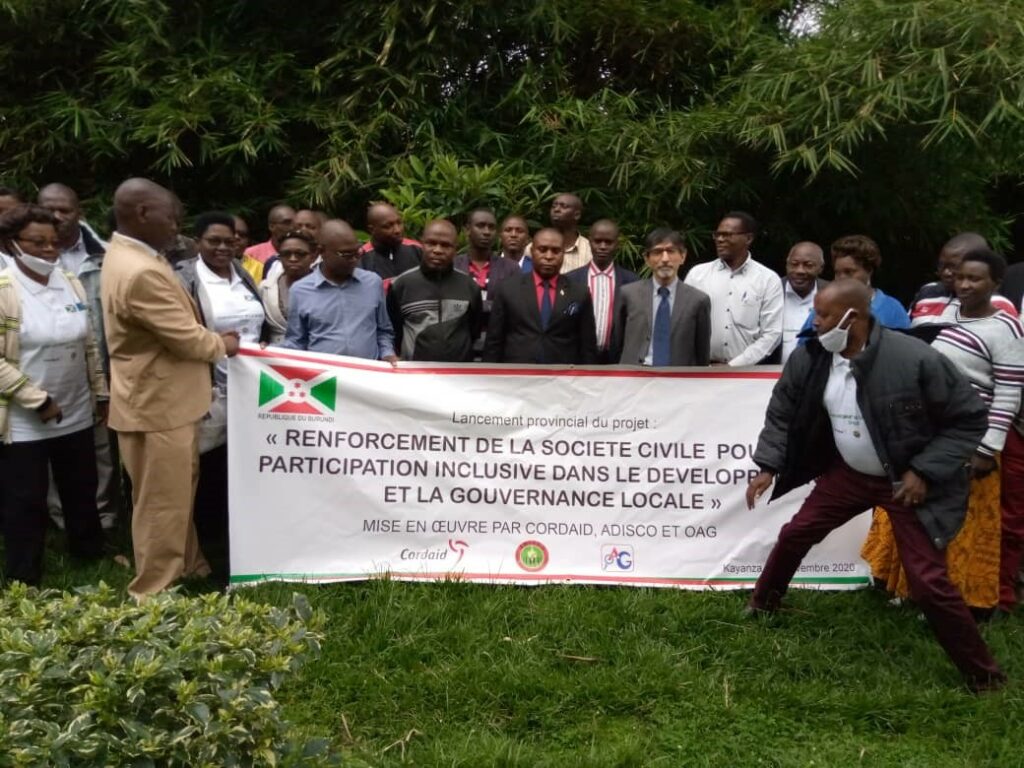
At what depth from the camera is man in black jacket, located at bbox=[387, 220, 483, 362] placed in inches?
220

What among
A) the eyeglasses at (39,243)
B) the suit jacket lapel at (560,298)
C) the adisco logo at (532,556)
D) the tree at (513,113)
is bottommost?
the adisco logo at (532,556)

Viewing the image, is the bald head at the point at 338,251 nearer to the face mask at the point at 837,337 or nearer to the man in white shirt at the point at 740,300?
the man in white shirt at the point at 740,300

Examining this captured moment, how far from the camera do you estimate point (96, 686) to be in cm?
231

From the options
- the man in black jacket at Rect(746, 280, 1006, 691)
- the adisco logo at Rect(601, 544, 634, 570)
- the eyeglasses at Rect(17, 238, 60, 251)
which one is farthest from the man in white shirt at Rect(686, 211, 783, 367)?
the eyeglasses at Rect(17, 238, 60, 251)

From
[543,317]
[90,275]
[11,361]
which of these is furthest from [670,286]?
[11,361]

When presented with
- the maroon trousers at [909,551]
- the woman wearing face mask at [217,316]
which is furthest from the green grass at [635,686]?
the woman wearing face mask at [217,316]

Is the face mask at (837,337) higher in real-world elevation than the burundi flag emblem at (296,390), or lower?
higher

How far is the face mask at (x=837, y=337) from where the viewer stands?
13.5 feet

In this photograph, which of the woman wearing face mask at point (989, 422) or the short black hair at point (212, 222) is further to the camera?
the short black hair at point (212, 222)

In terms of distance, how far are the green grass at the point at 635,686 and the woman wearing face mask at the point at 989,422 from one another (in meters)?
0.22

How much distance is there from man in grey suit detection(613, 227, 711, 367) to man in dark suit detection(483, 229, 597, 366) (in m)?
0.28

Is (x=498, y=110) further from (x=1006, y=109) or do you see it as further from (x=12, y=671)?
(x=12, y=671)

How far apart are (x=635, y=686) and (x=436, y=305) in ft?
7.84

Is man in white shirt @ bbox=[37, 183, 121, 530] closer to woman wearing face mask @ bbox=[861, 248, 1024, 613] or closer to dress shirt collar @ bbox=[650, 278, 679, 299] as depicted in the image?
dress shirt collar @ bbox=[650, 278, 679, 299]
